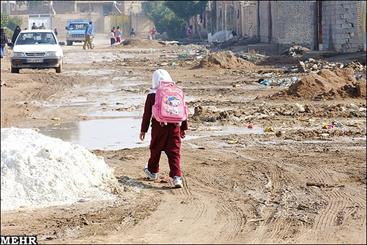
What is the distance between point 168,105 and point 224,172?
63.0 inches

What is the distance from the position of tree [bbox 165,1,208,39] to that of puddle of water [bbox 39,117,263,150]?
230 ft

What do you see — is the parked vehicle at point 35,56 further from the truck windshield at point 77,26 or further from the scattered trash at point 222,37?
the truck windshield at point 77,26

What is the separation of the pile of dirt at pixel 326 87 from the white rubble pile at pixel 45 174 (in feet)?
38.8

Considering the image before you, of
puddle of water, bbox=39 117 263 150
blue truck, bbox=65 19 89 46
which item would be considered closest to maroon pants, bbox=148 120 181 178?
puddle of water, bbox=39 117 263 150

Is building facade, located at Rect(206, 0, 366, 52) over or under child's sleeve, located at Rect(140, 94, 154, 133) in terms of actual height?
under

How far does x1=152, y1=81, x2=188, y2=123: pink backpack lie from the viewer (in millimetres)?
9641

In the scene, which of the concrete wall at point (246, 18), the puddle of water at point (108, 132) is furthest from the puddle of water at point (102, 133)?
the concrete wall at point (246, 18)

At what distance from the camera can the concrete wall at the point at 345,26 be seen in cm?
3719

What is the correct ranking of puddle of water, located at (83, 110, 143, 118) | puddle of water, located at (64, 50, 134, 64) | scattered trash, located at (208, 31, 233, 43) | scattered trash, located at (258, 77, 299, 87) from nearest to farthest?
puddle of water, located at (83, 110, 143, 118)
scattered trash, located at (258, 77, 299, 87)
puddle of water, located at (64, 50, 134, 64)
scattered trash, located at (208, 31, 233, 43)

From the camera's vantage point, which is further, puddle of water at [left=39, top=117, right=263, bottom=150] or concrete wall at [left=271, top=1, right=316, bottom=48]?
concrete wall at [left=271, top=1, right=316, bottom=48]

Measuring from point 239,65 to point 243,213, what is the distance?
89.0 ft

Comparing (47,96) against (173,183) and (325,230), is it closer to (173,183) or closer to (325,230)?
(173,183)

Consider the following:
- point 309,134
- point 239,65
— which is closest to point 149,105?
point 309,134

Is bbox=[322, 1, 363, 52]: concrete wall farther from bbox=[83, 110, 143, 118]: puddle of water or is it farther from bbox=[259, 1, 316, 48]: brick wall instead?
bbox=[83, 110, 143, 118]: puddle of water
